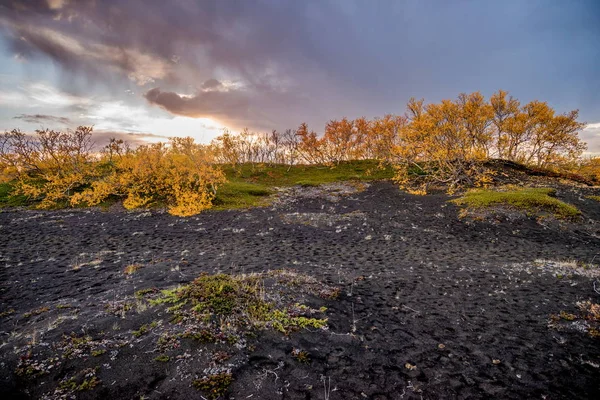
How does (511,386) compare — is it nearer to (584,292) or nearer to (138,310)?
(584,292)

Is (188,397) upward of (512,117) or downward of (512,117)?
downward

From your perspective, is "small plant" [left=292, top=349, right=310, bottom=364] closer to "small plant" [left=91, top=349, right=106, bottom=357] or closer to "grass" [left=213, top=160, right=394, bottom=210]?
"small plant" [left=91, top=349, right=106, bottom=357]

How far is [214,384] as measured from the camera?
18.4ft

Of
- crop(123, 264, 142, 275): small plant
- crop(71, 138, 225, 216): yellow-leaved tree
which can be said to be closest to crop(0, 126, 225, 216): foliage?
crop(71, 138, 225, 216): yellow-leaved tree

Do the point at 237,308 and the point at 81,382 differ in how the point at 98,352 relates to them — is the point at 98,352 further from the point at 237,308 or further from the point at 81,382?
the point at 237,308

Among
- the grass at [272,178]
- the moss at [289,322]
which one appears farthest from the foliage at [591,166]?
the moss at [289,322]

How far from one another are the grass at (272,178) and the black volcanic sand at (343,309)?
11.9 meters

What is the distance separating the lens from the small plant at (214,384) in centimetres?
542

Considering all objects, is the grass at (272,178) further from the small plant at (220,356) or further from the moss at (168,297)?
the small plant at (220,356)

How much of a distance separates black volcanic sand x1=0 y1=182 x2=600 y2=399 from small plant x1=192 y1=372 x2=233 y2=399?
116 mm

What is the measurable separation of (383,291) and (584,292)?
745cm

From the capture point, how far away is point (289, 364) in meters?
6.41

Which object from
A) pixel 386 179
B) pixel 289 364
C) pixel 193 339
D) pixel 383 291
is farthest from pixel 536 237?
pixel 386 179

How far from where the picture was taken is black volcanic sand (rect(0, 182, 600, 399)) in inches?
233
